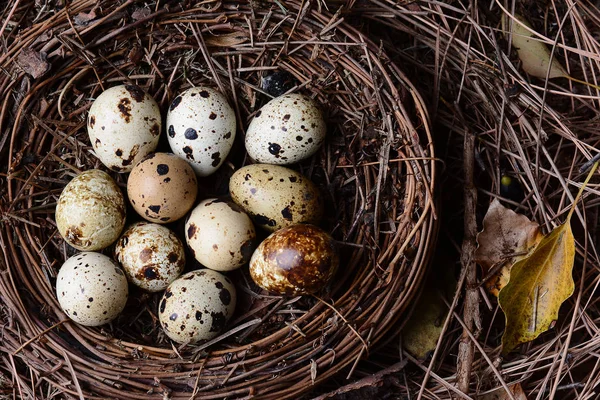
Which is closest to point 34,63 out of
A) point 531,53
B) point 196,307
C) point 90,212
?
point 90,212

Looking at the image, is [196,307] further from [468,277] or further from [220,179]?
[468,277]

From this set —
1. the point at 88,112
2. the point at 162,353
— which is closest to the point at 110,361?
→ the point at 162,353

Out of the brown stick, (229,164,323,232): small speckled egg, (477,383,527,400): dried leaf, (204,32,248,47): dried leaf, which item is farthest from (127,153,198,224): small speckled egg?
(477,383,527,400): dried leaf

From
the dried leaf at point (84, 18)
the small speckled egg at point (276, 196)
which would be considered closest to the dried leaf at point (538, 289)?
the small speckled egg at point (276, 196)

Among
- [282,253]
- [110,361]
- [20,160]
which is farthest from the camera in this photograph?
[20,160]

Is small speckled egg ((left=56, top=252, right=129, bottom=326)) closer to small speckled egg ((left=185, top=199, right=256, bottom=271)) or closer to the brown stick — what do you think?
small speckled egg ((left=185, top=199, right=256, bottom=271))

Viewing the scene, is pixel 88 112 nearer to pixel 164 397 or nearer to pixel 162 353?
pixel 162 353
